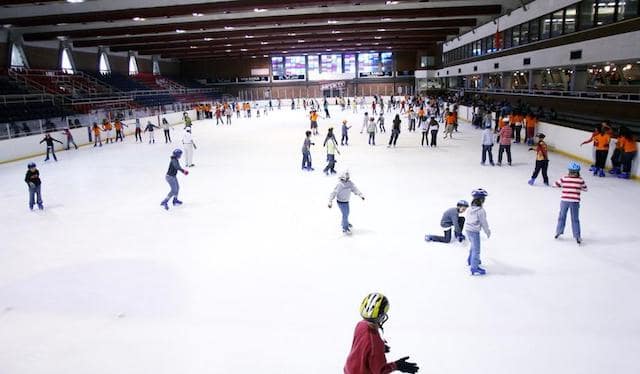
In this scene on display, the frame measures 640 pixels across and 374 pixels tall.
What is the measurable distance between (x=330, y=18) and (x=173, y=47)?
21.8 metres

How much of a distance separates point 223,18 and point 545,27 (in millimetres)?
18627

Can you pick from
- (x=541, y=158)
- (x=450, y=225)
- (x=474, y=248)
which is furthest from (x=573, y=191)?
(x=541, y=158)

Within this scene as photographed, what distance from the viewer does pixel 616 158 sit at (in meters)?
12.1

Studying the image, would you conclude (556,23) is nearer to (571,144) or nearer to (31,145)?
(571,144)

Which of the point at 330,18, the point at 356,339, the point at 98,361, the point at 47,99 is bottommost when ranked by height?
the point at 98,361

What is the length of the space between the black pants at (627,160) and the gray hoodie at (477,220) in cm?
830

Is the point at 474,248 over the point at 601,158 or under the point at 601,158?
under

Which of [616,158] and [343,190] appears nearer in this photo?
[343,190]

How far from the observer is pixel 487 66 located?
32.5 meters

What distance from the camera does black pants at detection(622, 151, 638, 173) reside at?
457 inches

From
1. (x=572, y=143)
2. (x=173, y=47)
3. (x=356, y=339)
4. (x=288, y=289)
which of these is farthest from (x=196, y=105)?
(x=356, y=339)

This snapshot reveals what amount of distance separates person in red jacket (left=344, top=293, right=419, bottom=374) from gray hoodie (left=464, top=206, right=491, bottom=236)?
369 cm

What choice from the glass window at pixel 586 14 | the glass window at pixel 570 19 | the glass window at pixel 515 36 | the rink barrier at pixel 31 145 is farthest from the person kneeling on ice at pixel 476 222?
the glass window at pixel 515 36

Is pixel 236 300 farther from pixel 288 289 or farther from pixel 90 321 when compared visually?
pixel 90 321
